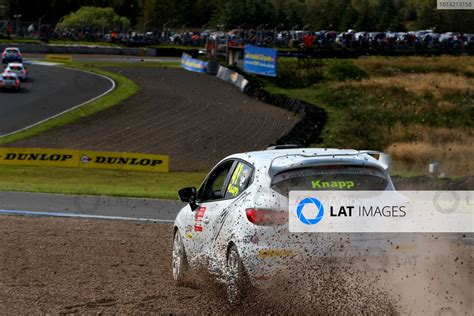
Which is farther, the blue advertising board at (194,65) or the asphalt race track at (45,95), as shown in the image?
the blue advertising board at (194,65)

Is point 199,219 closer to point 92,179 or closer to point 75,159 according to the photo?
point 92,179

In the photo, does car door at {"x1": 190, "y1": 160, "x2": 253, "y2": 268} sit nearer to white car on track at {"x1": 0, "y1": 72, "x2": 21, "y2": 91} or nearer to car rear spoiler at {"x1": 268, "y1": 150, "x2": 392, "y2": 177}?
car rear spoiler at {"x1": 268, "y1": 150, "x2": 392, "y2": 177}

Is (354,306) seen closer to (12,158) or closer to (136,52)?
(12,158)

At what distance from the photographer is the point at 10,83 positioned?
164 feet

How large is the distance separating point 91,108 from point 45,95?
22.7 feet

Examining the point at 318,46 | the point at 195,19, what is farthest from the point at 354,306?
the point at 195,19

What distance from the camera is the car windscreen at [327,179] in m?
7.68

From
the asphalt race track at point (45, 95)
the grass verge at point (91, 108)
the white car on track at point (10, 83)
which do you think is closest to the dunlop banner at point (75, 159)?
the grass verge at point (91, 108)

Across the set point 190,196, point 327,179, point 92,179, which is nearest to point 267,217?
point 327,179

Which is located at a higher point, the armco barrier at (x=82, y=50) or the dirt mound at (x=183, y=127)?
the dirt mound at (x=183, y=127)

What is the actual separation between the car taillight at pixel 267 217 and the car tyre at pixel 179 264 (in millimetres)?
2010

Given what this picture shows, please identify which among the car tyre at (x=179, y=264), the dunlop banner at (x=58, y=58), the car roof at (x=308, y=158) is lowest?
the dunlop banner at (x=58, y=58)

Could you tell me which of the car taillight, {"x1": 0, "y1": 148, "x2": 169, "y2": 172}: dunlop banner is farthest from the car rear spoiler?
{"x1": 0, "y1": 148, "x2": 169, "y2": 172}: dunlop banner

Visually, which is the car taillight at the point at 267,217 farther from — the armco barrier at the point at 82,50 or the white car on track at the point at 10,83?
the armco barrier at the point at 82,50
